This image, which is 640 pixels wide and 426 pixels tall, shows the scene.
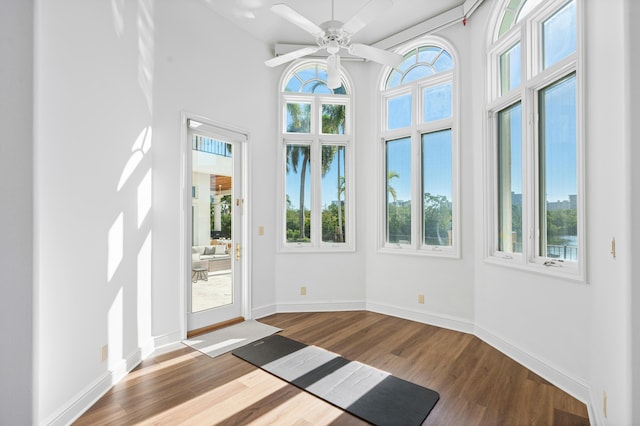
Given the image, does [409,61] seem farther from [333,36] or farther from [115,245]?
[115,245]

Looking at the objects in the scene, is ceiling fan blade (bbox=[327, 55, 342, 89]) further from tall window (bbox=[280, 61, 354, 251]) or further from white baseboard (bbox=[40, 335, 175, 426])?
white baseboard (bbox=[40, 335, 175, 426])

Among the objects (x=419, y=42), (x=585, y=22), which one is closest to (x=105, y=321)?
(x=585, y=22)

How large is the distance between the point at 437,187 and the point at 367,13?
7.40ft

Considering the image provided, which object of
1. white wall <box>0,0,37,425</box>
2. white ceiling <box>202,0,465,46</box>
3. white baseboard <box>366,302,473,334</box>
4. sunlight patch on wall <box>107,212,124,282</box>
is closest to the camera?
white wall <box>0,0,37,425</box>

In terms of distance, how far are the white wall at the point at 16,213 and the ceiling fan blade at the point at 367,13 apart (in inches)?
80.6

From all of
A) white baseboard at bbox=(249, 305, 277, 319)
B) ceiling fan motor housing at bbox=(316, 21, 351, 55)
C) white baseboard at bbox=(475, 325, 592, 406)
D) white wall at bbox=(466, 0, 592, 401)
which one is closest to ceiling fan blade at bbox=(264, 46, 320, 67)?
ceiling fan motor housing at bbox=(316, 21, 351, 55)

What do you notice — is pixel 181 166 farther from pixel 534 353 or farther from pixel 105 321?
pixel 534 353

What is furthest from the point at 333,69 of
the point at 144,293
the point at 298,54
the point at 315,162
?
the point at 144,293

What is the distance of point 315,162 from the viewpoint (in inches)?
177

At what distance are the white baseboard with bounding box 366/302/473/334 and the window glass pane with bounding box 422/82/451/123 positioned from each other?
2430 mm

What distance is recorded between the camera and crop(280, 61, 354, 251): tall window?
4.48 metres

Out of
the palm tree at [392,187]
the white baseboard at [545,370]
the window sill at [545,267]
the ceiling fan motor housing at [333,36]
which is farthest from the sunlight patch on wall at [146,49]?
the white baseboard at [545,370]

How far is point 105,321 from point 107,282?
0.29m

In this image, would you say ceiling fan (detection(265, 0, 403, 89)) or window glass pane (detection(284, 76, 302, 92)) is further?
window glass pane (detection(284, 76, 302, 92))
